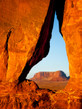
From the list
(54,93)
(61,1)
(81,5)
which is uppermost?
(61,1)

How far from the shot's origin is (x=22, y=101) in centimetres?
527

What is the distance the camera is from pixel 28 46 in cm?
616

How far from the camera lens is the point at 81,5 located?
21.5ft

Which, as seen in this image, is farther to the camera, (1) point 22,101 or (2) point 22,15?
(2) point 22,15

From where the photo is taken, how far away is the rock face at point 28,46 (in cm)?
579

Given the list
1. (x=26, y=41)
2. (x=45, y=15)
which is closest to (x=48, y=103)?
(x=26, y=41)

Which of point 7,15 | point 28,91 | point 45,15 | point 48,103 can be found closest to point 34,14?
point 45,15

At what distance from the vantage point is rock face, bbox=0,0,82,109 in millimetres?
5785

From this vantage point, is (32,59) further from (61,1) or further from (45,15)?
(61,1)

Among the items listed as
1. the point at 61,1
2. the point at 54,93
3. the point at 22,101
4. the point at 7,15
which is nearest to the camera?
the point at 22,101

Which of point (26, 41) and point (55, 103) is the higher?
point (26, 41)

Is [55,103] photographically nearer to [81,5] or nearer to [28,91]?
[28,91]

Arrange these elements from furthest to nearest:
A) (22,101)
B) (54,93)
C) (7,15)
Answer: (7,15) < (54,93) < (22,101)

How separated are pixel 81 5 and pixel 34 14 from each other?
102 inches
